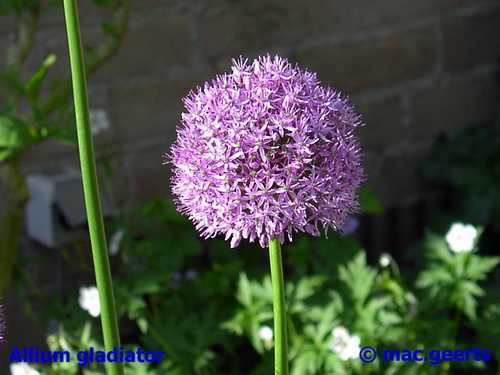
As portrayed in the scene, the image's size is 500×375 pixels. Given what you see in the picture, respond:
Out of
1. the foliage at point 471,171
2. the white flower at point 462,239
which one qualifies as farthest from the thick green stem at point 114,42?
the foliage at point 471,171

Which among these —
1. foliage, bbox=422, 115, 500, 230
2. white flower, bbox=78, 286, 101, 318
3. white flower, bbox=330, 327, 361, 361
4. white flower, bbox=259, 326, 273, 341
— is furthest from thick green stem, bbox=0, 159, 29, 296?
foliage, bbox=422, 115, 500, 230

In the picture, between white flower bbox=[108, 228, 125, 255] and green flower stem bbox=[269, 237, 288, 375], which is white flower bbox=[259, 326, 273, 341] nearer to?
white flower bbox=[108, 228, 125, 255]

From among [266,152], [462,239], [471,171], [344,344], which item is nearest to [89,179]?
[266,152]

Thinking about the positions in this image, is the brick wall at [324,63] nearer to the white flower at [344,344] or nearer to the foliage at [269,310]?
the foliage at [269,310]

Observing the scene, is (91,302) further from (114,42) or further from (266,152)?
(266,152)

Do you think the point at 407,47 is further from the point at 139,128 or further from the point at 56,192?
the point at 56,192
